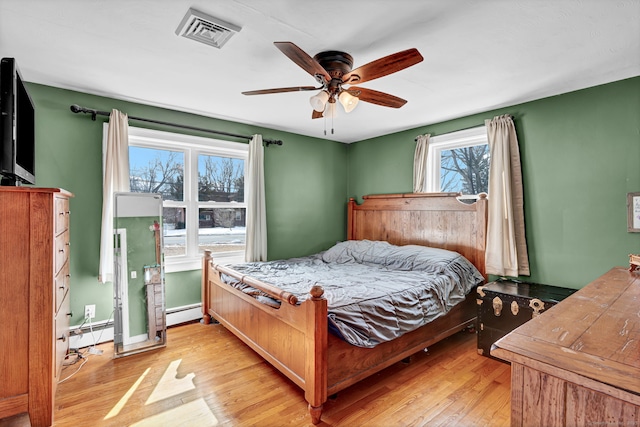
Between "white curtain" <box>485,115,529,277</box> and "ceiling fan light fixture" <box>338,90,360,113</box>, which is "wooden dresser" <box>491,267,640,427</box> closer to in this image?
"ceiling fan light fixture" <box>338,90,360,113</box>

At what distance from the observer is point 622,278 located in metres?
1.79

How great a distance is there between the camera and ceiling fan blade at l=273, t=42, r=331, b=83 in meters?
1.57

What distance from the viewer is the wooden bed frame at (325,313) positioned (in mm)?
1898

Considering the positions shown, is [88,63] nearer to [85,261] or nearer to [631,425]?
[85,261]

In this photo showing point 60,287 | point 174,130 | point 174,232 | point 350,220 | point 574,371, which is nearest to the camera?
point 574,371

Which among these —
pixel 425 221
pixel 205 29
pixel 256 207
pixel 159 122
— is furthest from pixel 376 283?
pixel 159 122

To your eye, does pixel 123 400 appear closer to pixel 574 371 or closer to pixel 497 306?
pixel 574 371

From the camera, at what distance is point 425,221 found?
12.7 ft

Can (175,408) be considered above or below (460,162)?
below

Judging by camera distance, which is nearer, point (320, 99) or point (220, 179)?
point (320, 99)

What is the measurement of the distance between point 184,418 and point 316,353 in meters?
0.93

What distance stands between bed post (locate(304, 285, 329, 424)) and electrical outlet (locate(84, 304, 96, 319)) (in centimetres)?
234

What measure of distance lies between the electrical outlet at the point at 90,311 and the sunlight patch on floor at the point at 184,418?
1.54m

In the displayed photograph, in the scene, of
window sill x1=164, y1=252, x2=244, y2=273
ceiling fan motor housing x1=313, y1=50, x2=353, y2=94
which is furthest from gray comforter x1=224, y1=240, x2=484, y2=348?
ceiling fan motor housing x1=313, y1=50, x2=353, y2=94
